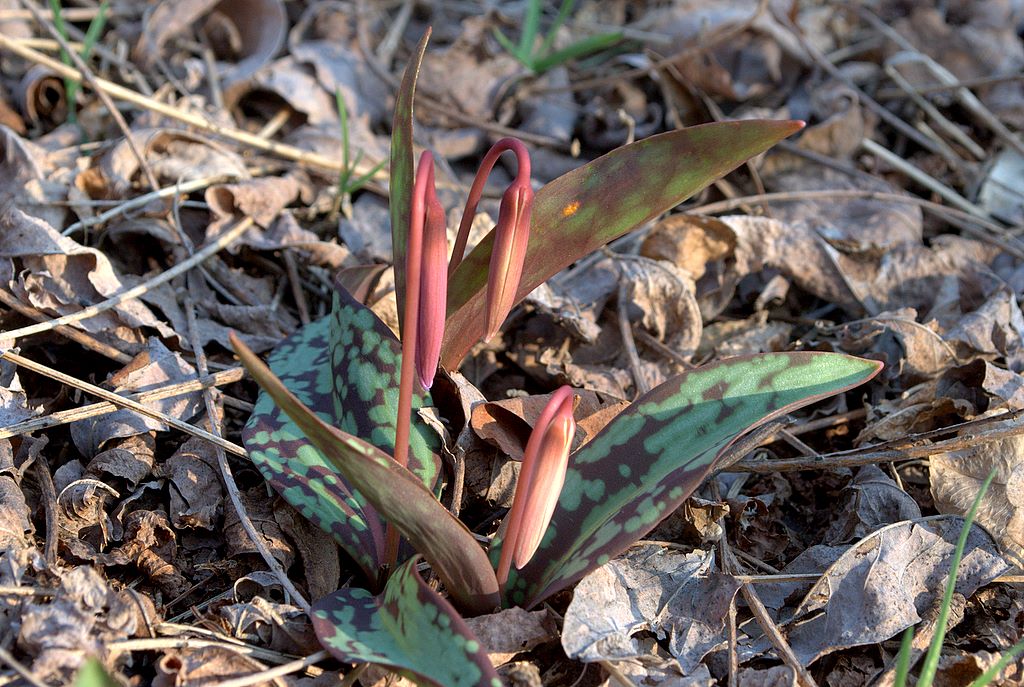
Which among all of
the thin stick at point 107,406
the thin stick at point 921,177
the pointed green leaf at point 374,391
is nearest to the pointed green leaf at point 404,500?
the pointed green leaf at point 374,391

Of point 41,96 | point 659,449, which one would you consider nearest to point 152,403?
point 659,449

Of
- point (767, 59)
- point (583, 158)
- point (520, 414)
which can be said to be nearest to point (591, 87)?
point (583, 158)

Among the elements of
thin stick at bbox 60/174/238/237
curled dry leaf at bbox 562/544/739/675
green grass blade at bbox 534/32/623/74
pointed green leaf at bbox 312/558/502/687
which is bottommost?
curled dry leaf at bbox 562/544/739/675


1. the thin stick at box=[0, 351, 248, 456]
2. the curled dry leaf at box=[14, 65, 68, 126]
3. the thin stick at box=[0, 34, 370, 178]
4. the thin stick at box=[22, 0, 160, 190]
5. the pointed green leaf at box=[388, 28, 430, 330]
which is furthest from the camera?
the curled dry leaf at box=[14, 65, 68, 126]

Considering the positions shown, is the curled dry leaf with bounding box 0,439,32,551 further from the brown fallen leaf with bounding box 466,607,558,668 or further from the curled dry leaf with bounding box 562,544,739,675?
the curled dry leaf with bounding box 562,544,739,675

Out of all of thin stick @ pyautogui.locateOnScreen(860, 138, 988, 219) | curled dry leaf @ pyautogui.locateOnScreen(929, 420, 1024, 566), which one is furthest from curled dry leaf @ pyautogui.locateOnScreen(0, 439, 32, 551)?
thin stick @ pyautogui.locateOnScreen(860, 138, 988, 219)

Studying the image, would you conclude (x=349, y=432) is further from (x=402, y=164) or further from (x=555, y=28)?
(x=555, y=28)

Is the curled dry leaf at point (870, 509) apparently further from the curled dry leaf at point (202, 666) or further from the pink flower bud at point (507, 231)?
the curled dry leaf at point (202, 666)
